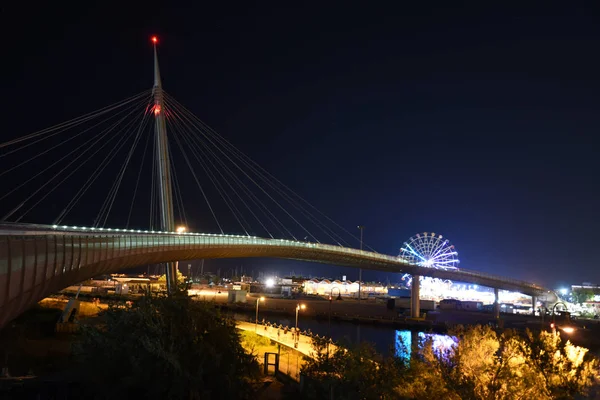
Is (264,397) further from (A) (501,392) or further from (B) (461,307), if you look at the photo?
(B) (461,307)

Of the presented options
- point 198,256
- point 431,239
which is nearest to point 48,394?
point 198,256

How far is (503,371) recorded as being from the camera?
11.6 meters

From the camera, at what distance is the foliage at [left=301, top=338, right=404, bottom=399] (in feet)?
46.4

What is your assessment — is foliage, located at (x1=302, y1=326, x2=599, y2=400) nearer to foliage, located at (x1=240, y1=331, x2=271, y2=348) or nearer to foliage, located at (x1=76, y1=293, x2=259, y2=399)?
foliage, located at (x1=76, y1=293, x2=259, y2=399)

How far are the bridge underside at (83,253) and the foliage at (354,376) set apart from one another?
8224 millimetres

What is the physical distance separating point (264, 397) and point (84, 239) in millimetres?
8499

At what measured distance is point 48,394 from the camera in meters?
15.8

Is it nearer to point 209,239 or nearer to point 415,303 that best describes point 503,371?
point 209,239

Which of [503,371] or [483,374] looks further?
[483,374]

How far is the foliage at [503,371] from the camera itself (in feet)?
37.8

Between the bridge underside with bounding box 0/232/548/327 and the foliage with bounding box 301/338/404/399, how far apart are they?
324 inches

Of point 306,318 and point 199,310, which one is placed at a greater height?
point 199,310

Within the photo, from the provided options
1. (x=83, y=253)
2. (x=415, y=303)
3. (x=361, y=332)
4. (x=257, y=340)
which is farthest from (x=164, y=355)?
(x=415, y=303)

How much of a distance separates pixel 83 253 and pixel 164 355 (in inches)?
182
